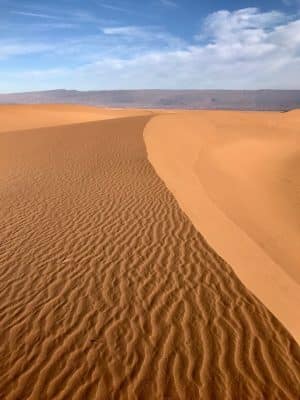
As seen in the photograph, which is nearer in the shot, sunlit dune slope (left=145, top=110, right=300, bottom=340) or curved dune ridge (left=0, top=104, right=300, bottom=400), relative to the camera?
curved dune ridge (left=0, top=104, right=300, bottom=400)

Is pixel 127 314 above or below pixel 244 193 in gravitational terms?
above

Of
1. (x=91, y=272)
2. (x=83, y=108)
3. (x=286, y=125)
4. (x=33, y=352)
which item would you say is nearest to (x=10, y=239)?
(x=91, y=272)

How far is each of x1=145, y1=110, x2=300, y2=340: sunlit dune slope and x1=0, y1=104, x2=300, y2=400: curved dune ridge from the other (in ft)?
1.87

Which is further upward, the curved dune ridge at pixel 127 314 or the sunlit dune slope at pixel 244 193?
the curved dune ridge at pixel 127 314

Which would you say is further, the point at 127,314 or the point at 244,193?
the point at 244,193

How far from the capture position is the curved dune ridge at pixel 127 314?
4.19m

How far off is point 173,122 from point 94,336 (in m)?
22.4

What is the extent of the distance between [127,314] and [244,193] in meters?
10.4

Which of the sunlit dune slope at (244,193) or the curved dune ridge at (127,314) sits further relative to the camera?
the sunlit dune slope at (244,193)

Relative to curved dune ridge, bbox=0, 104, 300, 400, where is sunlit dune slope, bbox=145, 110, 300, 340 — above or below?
below

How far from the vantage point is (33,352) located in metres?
4.60

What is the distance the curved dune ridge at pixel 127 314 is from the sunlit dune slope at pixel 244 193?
570 millimetres

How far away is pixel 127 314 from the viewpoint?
210 inches

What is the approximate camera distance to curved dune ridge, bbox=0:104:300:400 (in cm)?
419
